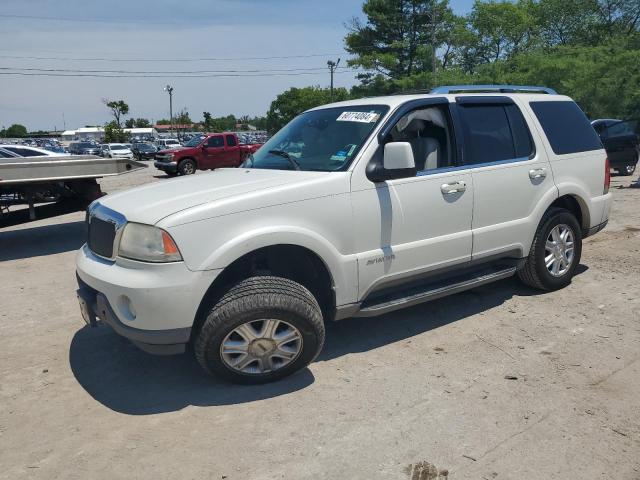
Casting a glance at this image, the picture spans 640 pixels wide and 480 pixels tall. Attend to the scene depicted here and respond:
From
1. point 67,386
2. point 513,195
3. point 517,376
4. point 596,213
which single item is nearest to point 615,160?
point 596,213

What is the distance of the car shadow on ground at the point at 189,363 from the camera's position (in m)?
3.39

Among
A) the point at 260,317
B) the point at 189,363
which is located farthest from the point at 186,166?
the point at 260,317

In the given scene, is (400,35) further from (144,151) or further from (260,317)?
(260,317)

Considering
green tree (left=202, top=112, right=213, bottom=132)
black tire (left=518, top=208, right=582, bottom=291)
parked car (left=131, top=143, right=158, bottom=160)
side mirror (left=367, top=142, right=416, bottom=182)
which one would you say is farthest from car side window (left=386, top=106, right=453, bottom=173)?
green tree (left=202, top=112, right=213, bottom=132)

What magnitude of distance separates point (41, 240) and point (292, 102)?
7303 centimetres

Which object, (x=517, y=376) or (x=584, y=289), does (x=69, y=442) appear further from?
(x=584, y=289)

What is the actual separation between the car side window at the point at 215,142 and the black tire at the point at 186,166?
1.02 m

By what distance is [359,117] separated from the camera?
13.2ft

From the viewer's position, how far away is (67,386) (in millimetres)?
3619

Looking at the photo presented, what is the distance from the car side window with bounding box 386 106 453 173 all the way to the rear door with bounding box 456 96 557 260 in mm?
153

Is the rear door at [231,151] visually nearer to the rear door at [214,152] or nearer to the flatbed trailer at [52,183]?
the rear door at [214,152]

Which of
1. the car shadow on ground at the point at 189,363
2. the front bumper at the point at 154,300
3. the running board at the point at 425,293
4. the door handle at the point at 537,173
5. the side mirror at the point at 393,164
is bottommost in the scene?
the car shadow on ground at the point at 189,363

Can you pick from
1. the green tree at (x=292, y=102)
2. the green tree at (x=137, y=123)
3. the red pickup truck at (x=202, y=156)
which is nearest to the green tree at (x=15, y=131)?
the green tree at (x=137, y=123)

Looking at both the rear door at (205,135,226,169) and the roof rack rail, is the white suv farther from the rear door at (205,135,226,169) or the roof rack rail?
the rear door at (205,135,226,169)
